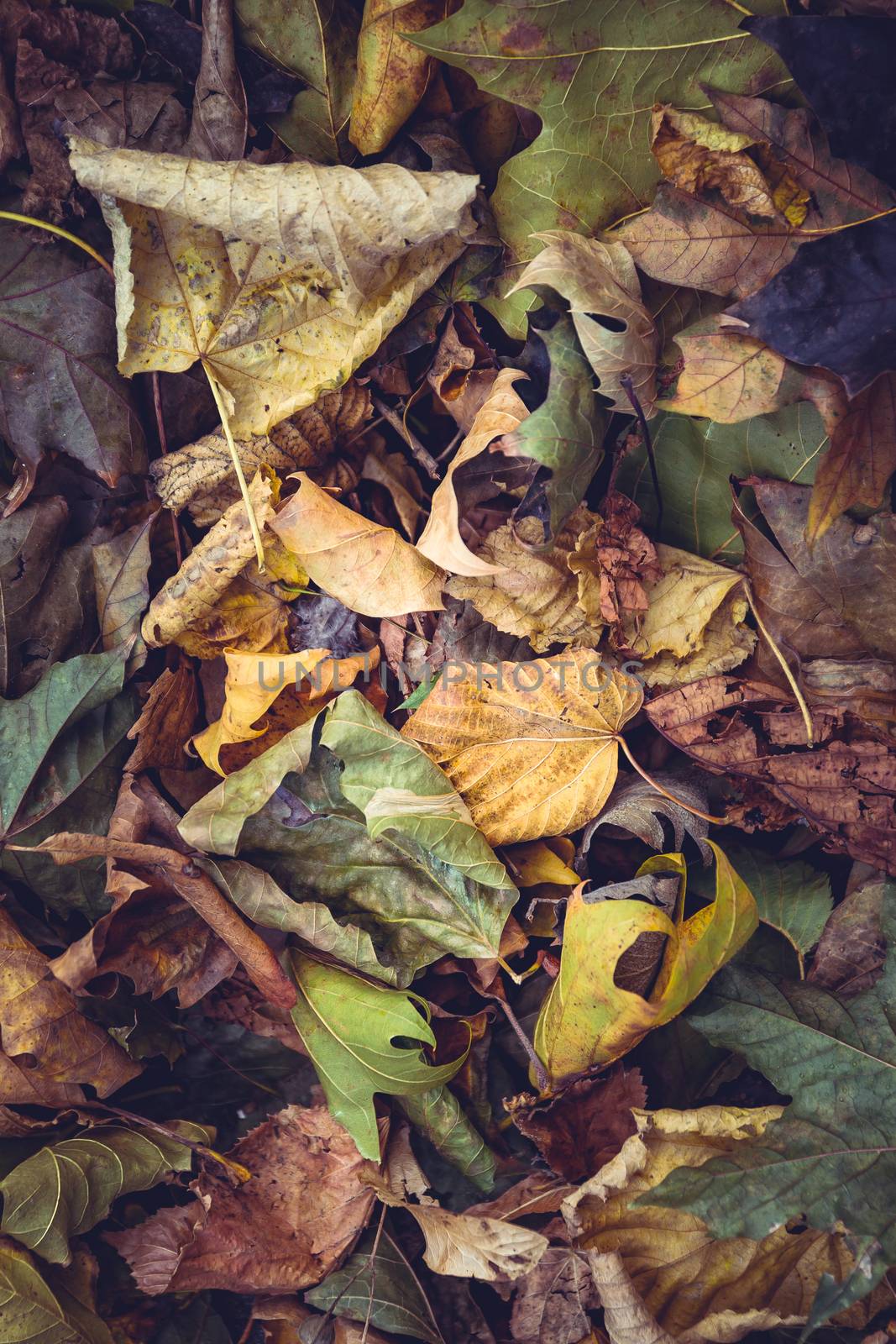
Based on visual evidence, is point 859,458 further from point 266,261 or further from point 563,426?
point 266,261

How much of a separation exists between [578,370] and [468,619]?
0.48 m

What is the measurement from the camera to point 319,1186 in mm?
1715

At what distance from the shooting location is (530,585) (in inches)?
59.2

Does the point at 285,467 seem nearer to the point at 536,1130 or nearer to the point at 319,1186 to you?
the point at 536,1130

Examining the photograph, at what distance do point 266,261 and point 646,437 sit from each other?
0.75 metres

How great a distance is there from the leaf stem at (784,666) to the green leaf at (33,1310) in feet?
5.53

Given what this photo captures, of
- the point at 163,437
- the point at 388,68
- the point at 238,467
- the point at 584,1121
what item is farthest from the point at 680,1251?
the point at 388,68

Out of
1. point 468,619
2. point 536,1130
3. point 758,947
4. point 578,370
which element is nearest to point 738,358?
point 578,370

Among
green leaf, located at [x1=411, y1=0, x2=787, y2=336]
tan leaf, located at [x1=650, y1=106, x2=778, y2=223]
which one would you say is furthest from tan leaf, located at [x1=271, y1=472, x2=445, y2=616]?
tan leaf, located at [x1=650, y1=106, x2=778, y2=223]

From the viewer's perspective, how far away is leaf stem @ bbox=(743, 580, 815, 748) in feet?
4.88

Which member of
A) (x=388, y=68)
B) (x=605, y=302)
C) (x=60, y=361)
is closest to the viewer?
(x=605, y=302)

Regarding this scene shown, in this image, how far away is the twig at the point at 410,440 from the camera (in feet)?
5.39

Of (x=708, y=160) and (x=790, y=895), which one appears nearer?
(x=708, y=160)

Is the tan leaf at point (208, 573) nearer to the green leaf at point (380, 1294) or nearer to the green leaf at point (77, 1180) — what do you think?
the green leaf at point (77, 1180)
